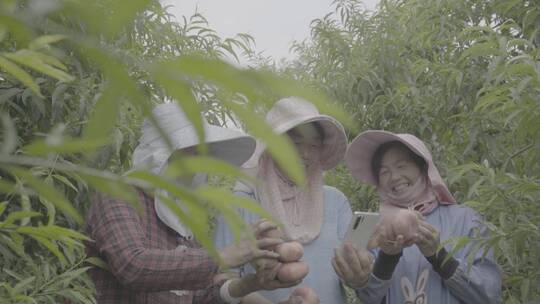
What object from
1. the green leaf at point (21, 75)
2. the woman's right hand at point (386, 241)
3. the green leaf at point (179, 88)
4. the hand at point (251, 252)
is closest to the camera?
the green leaf at point (179, 88)

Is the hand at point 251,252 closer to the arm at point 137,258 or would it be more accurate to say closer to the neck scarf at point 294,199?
the arm at point 137,258

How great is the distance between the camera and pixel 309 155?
2.18 m

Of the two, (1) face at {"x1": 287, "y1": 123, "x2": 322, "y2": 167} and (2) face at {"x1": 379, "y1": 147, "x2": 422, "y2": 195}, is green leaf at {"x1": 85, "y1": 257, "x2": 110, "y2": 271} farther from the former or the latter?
(2) face at {"x1": 379, "y1": 147, "x2": 422, "y2": 195}

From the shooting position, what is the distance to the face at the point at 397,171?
2256 mm

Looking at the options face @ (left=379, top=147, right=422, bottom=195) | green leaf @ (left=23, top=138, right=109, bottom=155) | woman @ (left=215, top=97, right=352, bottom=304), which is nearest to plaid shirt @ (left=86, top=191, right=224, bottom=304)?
woman @ (left=215, top=97, right=352, bottom=304)

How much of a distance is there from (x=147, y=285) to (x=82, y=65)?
2.39ft

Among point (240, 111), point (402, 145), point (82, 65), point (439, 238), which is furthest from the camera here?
point (402, 145)

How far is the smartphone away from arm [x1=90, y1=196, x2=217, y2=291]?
36 cm

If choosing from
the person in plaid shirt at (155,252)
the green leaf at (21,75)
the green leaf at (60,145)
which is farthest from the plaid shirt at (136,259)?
the green leaf at (60,145)

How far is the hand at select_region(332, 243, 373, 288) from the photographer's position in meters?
1.91

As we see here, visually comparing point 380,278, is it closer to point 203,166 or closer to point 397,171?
point 397,171

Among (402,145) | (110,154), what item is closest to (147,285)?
(110,154)

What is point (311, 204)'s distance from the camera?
2186mm

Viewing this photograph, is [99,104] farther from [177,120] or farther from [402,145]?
[402,145]
